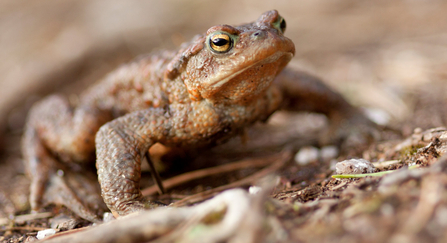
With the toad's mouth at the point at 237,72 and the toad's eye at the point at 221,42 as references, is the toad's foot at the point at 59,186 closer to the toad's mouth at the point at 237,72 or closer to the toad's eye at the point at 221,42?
the toad's mouth at the point at 237,72

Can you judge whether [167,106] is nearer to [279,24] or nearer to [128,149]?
[128,149]

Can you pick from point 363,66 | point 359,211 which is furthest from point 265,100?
point 363,66

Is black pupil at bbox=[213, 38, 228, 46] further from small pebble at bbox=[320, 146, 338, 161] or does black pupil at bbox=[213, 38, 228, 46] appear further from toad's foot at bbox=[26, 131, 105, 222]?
toad's foot at bbox=[26, 131, 105, 222]

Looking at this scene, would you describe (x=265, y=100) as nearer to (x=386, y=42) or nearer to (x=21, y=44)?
(x=386, y=42)

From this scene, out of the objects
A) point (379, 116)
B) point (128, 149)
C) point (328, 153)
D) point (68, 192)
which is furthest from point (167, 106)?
point (379, 116)

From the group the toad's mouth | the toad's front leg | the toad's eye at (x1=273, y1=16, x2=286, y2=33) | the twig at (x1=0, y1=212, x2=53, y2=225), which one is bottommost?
the twig at (x1=0, y1=212, x2=53, y2=225)

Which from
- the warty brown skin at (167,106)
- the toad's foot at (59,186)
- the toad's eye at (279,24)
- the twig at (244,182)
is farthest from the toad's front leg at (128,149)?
the toad's eye at (279,24)

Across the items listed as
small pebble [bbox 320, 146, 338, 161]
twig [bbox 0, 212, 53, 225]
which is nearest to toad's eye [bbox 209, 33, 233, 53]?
small pebble [bbox 320, 146, 338, 161]
